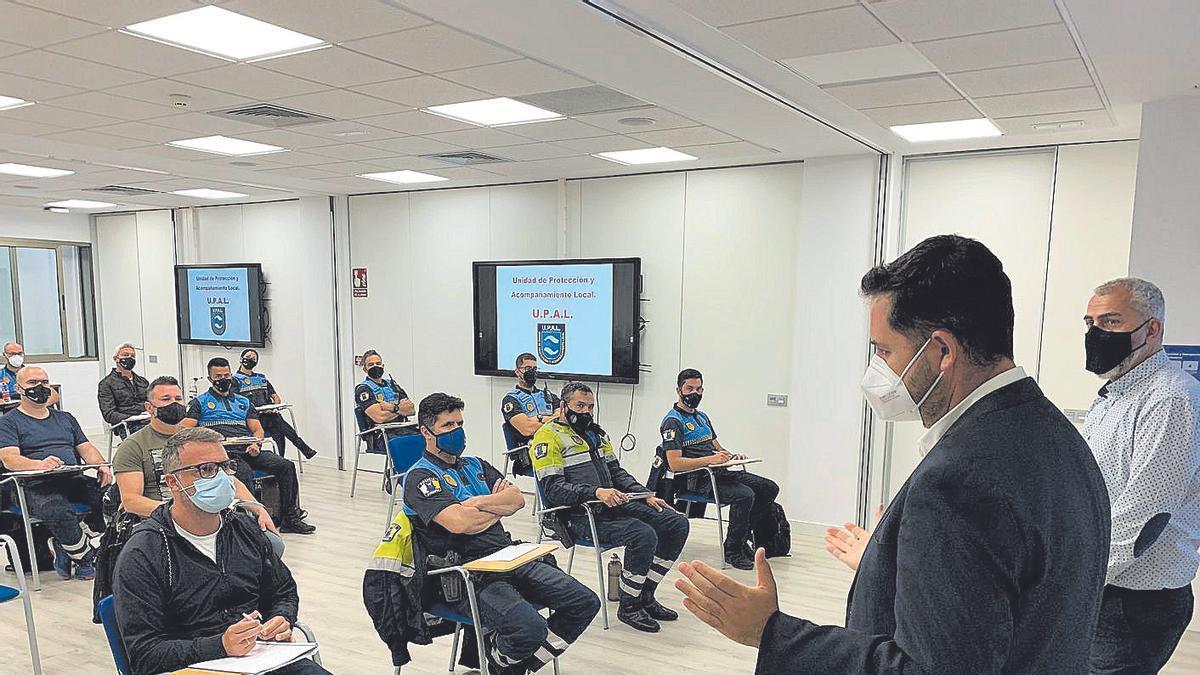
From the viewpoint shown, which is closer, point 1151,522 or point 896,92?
point 1151,522

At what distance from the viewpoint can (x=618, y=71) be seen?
379cm

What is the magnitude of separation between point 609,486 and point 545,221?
3430 mm

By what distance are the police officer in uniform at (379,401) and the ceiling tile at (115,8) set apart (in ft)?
15.0

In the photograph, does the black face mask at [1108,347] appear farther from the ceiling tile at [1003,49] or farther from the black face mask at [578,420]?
the black face mask at [578,420]

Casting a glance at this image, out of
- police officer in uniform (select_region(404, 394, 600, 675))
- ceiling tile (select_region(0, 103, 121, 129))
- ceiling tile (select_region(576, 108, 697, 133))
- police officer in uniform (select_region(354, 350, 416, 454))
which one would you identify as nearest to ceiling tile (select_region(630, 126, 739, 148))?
ceiling tile (select_region(576, 108, 697, 133))

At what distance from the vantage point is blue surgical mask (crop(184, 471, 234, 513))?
276 centimetres

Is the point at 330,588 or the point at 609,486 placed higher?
the point at 609,486

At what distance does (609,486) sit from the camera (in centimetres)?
491

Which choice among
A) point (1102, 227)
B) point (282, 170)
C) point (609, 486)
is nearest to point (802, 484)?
point (609, 486)

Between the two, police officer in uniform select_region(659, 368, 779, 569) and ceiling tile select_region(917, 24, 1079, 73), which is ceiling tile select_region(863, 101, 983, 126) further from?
police officer in uniform select_region(659, 368, 779, 569)

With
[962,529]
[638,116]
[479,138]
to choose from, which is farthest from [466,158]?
[962,529]

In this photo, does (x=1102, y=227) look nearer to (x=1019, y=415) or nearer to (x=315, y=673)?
(x=1019, y=415)

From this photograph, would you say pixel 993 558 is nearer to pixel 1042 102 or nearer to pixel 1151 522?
pixel 1151 522

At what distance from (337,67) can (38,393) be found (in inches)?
137
